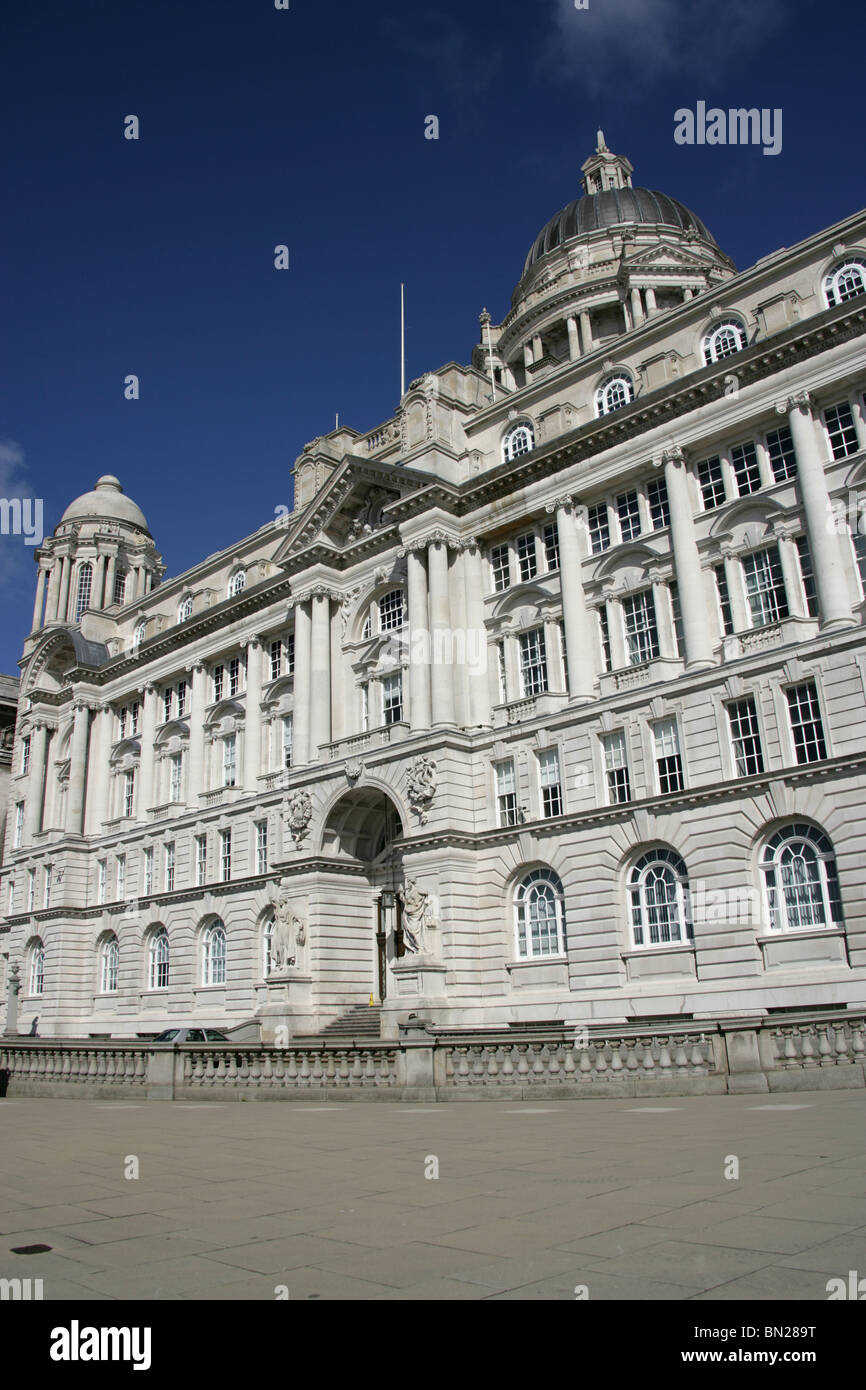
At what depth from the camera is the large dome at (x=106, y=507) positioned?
2741 inches

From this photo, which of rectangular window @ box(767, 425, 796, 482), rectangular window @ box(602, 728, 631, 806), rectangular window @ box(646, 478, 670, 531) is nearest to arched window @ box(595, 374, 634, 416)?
rectangular window @ box(646, 478, 670, 531)

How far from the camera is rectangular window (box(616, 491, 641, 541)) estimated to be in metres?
36.5

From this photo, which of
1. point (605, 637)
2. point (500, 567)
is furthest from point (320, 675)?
point (605, 637)

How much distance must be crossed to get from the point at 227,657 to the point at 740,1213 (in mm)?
47413

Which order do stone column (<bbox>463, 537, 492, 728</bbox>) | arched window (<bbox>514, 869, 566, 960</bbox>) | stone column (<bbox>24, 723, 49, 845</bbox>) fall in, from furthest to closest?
1. stone column (<bbox>24, 723, 49, 845</bbox>)
2. stone column (<bbox>463, 537, 492, 728</bbox>)
3. arched window (<bbox>514, 869, 566, 960</bbox>)

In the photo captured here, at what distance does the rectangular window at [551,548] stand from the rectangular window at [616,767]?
775cm

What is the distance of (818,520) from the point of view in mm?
30281

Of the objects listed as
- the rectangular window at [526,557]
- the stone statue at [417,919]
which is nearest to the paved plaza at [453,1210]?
the stone statue at [417,919]

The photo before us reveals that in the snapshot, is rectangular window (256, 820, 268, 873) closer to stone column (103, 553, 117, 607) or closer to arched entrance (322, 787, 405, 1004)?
arched entrance (322, 787, 405, 1004)

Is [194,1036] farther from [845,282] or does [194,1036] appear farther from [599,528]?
[845,282]

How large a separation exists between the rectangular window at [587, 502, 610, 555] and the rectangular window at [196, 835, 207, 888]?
81.0ft

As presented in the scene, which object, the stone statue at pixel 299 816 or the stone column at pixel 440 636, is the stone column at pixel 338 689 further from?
the stone column at pixel 440 636

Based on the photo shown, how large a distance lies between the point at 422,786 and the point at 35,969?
3336 cm

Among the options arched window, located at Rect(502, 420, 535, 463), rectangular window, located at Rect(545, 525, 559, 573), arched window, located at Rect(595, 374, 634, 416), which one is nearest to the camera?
arched window, located at Rect(595, 374, 634, 416)
